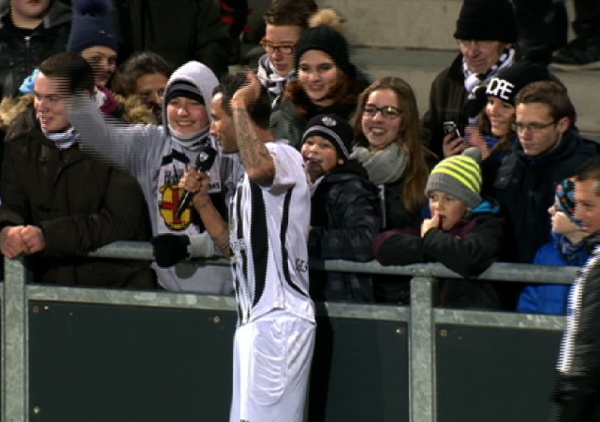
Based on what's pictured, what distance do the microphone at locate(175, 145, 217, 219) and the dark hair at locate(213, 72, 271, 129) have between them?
41 centimetres

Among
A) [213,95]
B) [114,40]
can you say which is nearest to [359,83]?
[213,95]

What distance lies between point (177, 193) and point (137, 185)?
0.24m

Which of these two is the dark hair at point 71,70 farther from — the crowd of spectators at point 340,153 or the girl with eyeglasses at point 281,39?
the girl with eyeglasses at point 281,39

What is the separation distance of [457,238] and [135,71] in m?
2.60

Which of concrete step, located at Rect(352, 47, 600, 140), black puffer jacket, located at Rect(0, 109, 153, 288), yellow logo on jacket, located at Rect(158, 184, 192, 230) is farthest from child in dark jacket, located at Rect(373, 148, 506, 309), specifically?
concrete step, located at Rect(352, 47, 600, 140)

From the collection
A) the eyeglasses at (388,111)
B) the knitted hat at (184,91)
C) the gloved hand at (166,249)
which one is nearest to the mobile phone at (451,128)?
the eyeglasses at (388,111)

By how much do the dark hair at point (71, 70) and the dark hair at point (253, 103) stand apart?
92 centimetres

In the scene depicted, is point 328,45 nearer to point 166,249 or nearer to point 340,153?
point 340,153

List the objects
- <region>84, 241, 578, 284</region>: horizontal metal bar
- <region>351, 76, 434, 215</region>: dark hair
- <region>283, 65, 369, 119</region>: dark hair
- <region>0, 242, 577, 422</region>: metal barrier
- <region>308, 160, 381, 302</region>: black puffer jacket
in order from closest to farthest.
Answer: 1. <region>84, 241, 578, 284</region>: horizontal metal bar
2. <region>0, 242, 577, 422</region>: metal barrier
3. <region>308, 160, 381, 302</region>: black puffer jacket
4. <region>351, 76, 434, 215</region>: dark hair
5. <region>283, 65, 369, 119</region>: dark hair

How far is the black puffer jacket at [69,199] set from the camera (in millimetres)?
8906

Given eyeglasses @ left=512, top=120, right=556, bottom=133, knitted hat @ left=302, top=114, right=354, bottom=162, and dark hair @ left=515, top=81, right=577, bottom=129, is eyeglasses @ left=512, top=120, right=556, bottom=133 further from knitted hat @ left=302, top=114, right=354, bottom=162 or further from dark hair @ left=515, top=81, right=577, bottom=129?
knitted hat @ left=302, top=114, right=354, bottom=162

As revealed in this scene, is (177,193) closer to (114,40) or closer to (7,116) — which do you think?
(7,116)

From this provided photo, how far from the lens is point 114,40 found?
10.4 meters

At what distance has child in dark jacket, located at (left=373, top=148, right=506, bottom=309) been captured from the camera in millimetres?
8070
